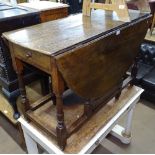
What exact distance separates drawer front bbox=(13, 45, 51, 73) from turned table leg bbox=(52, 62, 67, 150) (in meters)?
0.05

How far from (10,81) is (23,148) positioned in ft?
2.50

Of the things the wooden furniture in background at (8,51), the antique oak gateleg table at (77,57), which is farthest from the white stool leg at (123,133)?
the wooden furniture in background at (8,51)

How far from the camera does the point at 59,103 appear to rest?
100 cm

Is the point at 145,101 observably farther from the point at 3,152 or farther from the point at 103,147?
the point at 3,152

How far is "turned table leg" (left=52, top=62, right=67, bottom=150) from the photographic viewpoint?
91cm

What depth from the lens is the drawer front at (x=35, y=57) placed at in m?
0.91

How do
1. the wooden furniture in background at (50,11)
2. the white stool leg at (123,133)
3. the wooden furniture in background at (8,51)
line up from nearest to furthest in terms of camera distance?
the wooden furniture in background at (8,51)
the wooden furniture in background at (50,11)
the white stool leg at (123,133)

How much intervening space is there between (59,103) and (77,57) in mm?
251

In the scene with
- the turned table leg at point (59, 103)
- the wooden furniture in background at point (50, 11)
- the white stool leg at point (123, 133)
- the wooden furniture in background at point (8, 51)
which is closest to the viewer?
the turned table leg at point (59, 103)

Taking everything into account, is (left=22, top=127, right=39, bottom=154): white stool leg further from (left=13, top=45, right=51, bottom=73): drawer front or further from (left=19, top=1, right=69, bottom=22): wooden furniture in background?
(left=19, top=1, right=69, bottom=22): wooden furniture in background

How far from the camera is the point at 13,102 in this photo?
1.71 m

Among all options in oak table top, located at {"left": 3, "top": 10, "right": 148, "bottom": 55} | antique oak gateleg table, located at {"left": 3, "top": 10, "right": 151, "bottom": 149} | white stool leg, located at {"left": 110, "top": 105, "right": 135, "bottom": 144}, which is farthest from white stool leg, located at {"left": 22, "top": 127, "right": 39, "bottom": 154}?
white stool leg, located at {"left": 110, "top": 105, "right": 135, "bottom": 144}

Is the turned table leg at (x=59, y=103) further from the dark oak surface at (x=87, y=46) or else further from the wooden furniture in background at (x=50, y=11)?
the wooden furniture in background at (x=50, y=11)

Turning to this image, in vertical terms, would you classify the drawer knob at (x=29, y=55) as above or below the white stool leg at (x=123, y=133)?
above
